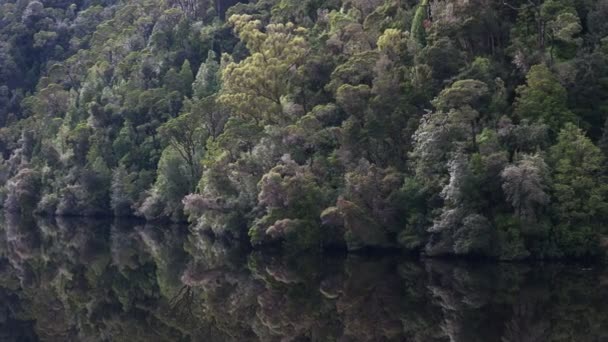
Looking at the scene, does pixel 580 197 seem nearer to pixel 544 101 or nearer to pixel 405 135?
pixel 544 101

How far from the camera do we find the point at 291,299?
1578 inches

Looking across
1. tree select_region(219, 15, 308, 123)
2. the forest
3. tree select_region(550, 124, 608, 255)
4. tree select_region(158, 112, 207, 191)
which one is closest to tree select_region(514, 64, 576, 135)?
the forest

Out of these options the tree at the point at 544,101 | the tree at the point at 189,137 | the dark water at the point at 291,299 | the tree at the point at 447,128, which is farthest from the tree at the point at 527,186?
the tree at the point at 189,137

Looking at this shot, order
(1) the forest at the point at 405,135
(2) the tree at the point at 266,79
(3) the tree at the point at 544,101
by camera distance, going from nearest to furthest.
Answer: (1) the forest at the point at 405,135 < (3) the tree at the point at 544,101 < (2) the tree at the point at 266,79

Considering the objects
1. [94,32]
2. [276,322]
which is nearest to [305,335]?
[276,322]

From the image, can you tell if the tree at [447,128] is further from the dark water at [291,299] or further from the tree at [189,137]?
the tree at [189,137]

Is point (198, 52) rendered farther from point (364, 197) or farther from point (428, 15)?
point (364, 197)

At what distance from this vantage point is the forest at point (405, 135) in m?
50.1

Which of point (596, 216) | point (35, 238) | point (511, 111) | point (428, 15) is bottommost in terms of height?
point (35, 238)

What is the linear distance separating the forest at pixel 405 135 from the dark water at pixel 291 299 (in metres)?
2.80

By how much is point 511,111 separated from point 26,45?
110 m

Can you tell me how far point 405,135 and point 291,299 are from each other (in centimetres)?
2248

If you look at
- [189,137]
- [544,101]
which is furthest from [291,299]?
[189,137]

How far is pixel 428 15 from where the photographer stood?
65.9 meters
